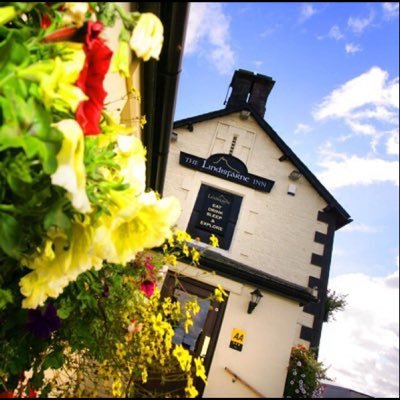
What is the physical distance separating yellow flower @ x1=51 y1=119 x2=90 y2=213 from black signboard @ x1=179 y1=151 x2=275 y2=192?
8597 millimetres

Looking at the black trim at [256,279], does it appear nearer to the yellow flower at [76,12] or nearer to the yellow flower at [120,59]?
the yellow flower at [120,59]

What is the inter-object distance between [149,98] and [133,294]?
249 cm

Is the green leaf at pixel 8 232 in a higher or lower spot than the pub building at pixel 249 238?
lower

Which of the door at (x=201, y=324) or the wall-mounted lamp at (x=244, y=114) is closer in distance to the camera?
the door at (x=201, y=324)

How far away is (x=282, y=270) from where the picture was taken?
8.27 meters

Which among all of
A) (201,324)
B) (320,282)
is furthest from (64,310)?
(320,282)

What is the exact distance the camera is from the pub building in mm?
6852

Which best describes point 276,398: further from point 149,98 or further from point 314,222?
point 149,98

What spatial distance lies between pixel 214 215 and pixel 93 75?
8.12m

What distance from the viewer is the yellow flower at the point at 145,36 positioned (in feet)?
2.80

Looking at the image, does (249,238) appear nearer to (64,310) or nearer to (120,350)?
(120,350)

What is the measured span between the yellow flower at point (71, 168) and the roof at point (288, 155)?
929cm

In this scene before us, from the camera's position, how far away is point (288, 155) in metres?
9.55

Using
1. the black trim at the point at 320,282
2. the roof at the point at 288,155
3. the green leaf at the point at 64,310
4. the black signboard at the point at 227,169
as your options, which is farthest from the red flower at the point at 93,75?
the roof at the point at 288,155
